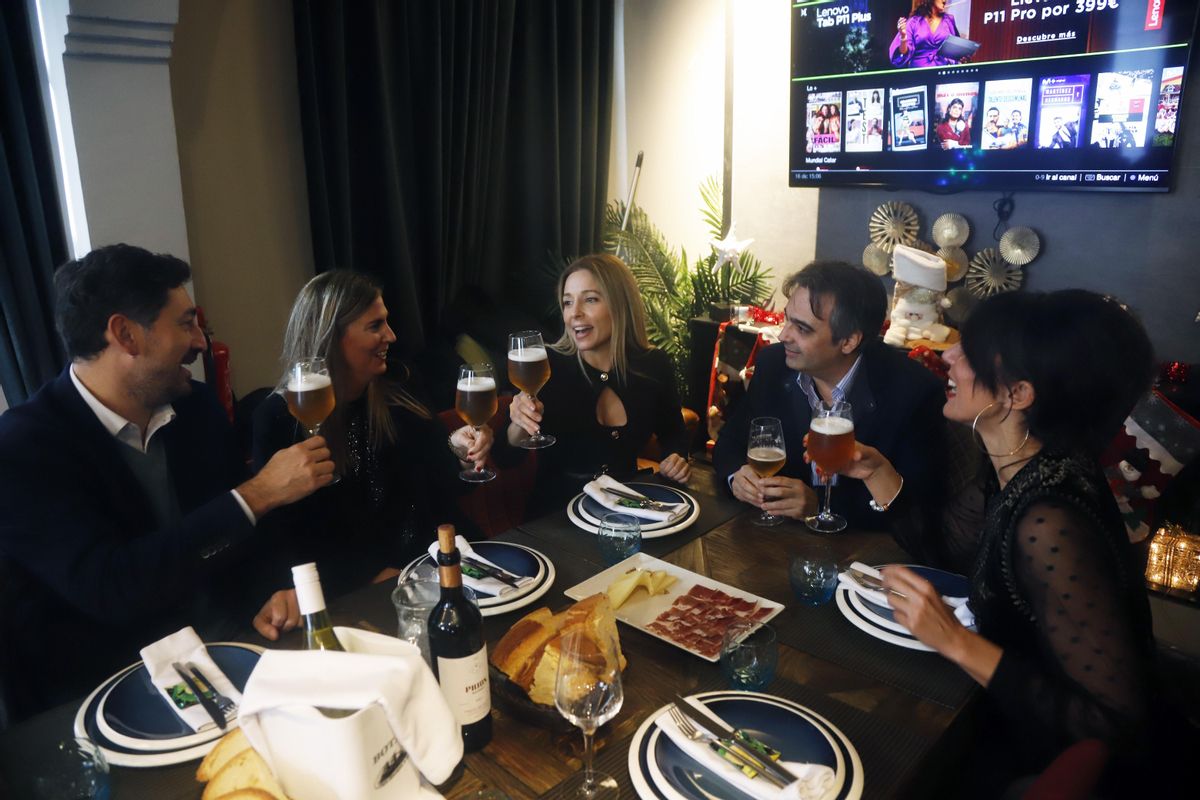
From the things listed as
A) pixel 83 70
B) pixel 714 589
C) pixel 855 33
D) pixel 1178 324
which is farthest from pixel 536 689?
pixel 855 33

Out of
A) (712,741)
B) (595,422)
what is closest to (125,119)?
(595,422)

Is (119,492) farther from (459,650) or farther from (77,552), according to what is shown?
(459,650)

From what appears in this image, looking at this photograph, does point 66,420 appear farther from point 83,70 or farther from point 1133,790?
point 1133,790

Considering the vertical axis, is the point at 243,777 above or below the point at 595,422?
above

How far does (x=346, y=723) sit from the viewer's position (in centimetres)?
77

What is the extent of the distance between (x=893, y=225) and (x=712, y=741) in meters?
3.22

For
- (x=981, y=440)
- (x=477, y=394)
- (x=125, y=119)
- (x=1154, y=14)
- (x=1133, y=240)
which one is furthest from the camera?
(x=1133, y=240)

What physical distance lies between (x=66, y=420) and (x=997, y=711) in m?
1.83

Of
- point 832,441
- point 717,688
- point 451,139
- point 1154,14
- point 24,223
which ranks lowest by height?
point 717,688

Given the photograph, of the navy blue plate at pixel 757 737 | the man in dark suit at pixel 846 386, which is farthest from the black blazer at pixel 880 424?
the navy blue plate at pixel 757 737

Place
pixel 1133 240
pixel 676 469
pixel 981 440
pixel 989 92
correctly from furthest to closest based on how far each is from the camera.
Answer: pixel 989 92
pixel 1133 240
pixel 676 469
pixel 981 440

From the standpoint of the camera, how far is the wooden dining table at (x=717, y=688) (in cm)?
107

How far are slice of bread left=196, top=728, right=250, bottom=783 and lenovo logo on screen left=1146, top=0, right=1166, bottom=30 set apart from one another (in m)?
3.52

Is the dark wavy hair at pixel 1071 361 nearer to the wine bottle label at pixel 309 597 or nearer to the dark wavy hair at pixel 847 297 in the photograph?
the dark wavy hair at pixel 847 297
